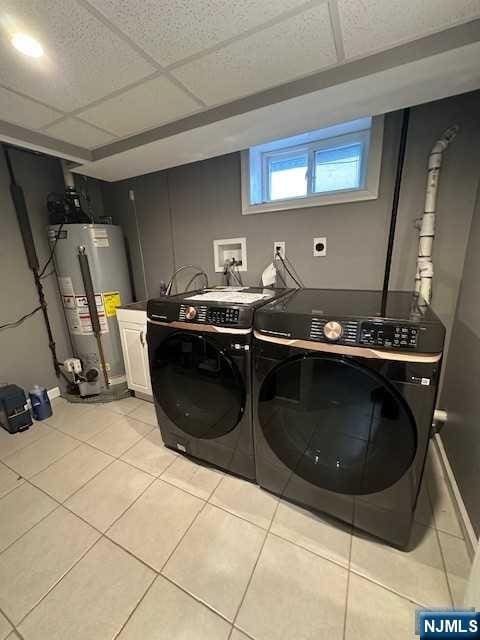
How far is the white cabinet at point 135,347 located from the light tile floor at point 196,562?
2.33 ft

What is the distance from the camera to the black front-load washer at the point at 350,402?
0.80 m

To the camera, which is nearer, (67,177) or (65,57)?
(65,57)

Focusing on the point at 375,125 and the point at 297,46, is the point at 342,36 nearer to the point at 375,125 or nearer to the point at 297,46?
the point at 297,46

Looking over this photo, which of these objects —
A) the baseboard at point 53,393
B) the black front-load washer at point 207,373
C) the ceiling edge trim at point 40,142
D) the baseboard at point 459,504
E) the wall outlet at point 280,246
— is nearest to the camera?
the baseboard at point 459,504

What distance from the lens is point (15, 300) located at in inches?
77.8

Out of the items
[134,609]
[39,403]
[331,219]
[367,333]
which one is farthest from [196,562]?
[331,219]

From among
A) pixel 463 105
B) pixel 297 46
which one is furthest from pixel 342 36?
pixel 463 105

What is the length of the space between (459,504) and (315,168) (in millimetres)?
2044

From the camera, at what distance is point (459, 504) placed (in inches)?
45.4

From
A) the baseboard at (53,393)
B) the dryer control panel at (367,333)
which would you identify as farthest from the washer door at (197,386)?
the baseboard at (53,393)

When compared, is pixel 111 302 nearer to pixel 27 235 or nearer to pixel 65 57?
pixel 27 235

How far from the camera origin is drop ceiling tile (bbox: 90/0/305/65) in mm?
790

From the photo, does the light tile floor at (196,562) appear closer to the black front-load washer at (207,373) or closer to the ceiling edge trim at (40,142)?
the black front-load washer at (207,373)

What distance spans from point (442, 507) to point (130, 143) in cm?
276
